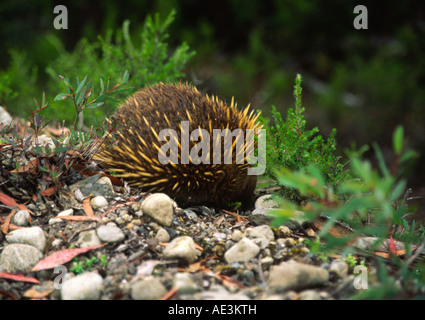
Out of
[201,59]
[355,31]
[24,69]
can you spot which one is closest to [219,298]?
[24,69]

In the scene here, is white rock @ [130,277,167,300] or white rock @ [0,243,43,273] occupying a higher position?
white rock @ [0,243,43,273]

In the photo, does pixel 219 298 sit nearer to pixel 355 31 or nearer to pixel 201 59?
pixel 201 59

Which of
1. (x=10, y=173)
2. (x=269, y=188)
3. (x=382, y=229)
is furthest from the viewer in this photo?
(x=269, y=188)

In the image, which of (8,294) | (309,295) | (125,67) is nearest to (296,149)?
(309,295)

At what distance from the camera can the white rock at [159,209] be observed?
7.00 ft

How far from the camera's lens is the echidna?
236cm

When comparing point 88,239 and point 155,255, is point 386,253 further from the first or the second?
point 88,239

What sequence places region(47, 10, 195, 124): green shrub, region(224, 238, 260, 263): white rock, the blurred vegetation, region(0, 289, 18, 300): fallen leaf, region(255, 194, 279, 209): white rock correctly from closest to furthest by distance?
region(0, 289, 18, 300): fallen leaf < region(224, 238, 260, 263): white rock < region(255, 194, 279, 209): white rock < region(47, 10, 195, 124): green shrub < the blurred vegetation

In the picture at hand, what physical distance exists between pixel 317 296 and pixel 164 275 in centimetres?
58

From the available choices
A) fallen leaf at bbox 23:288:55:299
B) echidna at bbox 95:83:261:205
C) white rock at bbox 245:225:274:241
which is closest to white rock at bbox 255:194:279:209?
echidna at bbox 95:83:261:205

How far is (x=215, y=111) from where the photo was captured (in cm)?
251

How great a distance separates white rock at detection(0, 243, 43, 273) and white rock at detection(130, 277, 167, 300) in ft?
1.61

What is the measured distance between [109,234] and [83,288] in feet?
1.09

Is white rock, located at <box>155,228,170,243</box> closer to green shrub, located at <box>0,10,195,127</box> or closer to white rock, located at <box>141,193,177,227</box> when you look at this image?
white rock, located at <box>141,193,177,227</box>
